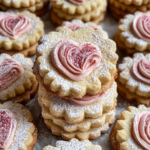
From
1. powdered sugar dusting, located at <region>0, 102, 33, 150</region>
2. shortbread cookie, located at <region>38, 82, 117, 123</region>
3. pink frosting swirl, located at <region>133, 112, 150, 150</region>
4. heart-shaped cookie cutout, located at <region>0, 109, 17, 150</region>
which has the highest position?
shortbread cookie, located at <region>38, 82, 117, 123</region>

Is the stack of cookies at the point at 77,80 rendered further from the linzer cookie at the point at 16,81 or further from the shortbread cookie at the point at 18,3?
the shortbread cookie at the point at 18,3

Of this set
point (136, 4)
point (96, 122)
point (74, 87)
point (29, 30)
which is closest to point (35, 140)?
point (96, 122)

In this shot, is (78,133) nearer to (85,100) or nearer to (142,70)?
(85,100)

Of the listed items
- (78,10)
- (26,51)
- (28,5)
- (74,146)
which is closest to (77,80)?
(74,146)

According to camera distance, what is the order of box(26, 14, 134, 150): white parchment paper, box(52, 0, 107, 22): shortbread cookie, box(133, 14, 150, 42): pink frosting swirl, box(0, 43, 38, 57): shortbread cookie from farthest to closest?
box(52, 0, 107, 22): shortbread cookie, box(0, 43, 38, 57): shortbread cookie, box(133, 14, 150, 42): pink frosting swirl, box(26, 14, 134, 150): white parchment paper

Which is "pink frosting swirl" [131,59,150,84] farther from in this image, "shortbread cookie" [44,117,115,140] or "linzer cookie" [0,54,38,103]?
"linzer cookie" [0,54,38,103]

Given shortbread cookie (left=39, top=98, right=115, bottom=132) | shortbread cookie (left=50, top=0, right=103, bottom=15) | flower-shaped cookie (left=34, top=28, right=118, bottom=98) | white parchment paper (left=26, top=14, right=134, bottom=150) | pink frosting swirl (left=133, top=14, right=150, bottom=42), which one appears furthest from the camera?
shortbread cookie (left=50, top=0, right=103, bottom=15)

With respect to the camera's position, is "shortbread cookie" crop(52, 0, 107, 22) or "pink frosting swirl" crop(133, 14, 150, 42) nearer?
"pink frosting swirl" crop(133, 14, 150, 42)

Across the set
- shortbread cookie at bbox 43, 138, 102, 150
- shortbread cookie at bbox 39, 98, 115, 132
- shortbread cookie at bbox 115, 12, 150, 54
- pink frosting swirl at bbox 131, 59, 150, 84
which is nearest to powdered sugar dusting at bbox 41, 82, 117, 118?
shortbread cookie at bbox 39, 98, 115, 132
